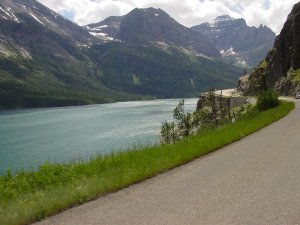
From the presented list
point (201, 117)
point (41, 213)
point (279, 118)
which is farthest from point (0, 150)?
point (41, 213)

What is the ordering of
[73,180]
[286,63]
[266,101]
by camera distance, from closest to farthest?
[73,180]
[266,101]
[286,63]

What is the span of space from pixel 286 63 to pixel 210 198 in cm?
11798

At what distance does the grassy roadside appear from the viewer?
11633 mm

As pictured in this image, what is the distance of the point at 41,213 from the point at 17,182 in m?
3.85

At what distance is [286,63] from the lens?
401 feet

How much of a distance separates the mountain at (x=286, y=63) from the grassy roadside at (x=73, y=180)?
90702mm

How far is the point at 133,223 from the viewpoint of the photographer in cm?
1011

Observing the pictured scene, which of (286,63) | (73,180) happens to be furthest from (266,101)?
(286,63)

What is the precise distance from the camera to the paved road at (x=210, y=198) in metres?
10.2

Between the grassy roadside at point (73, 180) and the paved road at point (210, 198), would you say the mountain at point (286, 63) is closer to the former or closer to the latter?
the grassy roadside at point (73, 180)

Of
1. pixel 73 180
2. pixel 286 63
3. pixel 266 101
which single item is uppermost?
pixel 286 63

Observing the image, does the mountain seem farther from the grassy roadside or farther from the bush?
the grassy roadside

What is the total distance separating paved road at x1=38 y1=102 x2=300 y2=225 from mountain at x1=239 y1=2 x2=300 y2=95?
303 ft

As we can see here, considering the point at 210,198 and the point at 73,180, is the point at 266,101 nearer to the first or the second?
the point at 73,180
